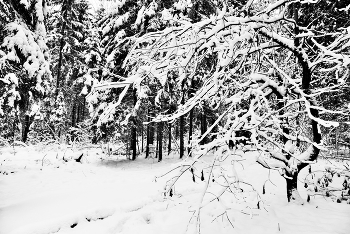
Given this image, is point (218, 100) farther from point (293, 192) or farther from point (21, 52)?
point (21, 52)

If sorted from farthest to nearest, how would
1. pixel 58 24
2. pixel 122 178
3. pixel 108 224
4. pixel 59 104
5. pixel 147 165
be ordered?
pixel 59 104 → pixel 58 24 → pixel 147 165 → pixel 122 178 → pixel 108 224

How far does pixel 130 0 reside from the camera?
13281 mm

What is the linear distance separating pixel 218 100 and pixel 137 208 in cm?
365

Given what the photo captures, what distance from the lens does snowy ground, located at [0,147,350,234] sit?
15.3ft

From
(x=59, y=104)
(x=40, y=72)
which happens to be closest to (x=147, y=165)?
(x=40, y=72)

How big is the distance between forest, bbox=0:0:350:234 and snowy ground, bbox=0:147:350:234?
0.05m

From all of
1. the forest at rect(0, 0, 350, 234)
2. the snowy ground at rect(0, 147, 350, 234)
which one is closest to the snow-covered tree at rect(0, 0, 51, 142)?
the forest at rect(0, 0, 350, 234)

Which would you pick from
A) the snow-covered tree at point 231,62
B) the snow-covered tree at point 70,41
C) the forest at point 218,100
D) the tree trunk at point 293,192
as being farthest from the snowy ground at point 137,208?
the snow-covered tree at point 70,41

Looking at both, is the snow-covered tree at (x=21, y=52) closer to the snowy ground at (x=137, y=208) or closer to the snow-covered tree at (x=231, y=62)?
the snowy ground at (x=137, y=208)

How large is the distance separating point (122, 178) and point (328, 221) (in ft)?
24.2

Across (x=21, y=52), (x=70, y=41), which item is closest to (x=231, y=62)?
(x=21, y=52)

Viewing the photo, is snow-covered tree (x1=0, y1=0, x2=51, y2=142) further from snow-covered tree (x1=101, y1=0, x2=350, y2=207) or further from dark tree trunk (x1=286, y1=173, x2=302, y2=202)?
dark tree trunk (x1=286, y1=173, x2=302, y2=202)

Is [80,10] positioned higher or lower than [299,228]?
higher

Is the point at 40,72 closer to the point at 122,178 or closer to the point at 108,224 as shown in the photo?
the point at 122,178
